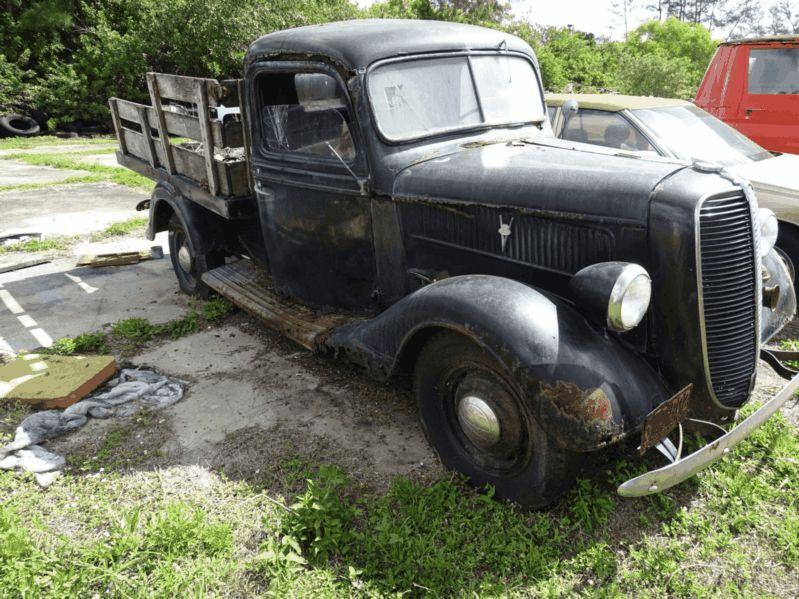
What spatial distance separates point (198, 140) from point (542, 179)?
2.55 meters

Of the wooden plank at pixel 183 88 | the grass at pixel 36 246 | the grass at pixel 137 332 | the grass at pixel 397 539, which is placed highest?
the wooden plank at pixel 183 88

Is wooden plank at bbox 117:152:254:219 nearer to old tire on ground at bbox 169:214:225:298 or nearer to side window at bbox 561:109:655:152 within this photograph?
old tire on ground at bbox 169:214:225:298

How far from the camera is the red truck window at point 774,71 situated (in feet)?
19.6

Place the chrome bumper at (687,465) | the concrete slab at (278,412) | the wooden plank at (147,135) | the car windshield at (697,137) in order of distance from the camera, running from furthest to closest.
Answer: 1. the car windshield at (697,137)
2. the wooden plank at (147,135)
3. the concrete slab at (278,412)
4. the chrome bumper at (687,465)

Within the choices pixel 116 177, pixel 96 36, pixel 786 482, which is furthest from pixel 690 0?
pixel 786 482

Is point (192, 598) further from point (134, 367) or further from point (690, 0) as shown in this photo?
point (690, 0)

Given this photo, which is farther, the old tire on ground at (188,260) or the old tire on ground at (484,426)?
the old tire on ground at (188,260)

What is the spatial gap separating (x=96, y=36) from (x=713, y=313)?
2151 cm

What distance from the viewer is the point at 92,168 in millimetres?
11023

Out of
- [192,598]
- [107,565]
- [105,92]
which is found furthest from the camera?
[105,92]

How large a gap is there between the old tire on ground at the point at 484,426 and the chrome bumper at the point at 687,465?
32cm

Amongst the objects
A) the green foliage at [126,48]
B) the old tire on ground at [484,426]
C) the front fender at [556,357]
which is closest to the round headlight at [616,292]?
the front fender at [556,357]

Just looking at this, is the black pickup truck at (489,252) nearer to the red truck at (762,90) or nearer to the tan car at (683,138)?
the tan car at (683,138)

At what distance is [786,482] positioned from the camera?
2.68 metres
